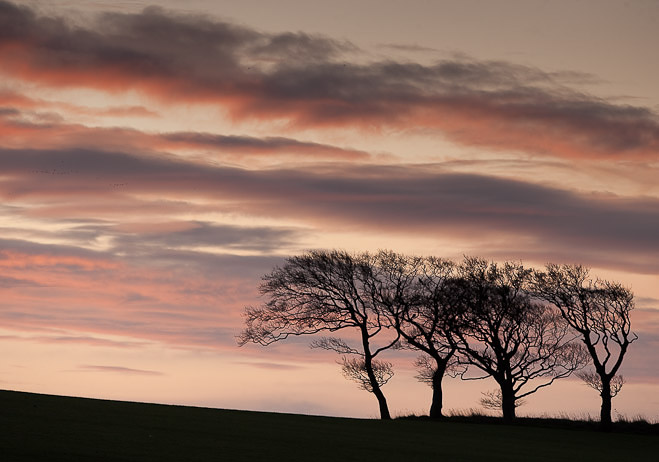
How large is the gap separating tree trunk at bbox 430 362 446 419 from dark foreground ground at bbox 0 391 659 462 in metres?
13.7

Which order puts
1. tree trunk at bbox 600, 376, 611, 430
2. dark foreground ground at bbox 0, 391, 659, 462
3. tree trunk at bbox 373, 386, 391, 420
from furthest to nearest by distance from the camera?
tree trunk at bbox 373, 386, 391, 420, tree trunk at bbox 600, 376, 611, 430, dark foreground ground at bbox 0, 391, 659, 462

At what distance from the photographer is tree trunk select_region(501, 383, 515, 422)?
66125mm

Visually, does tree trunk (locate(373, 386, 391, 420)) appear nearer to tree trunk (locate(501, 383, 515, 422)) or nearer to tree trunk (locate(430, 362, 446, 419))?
tree trunk (locate(430, 362, 446, 419))

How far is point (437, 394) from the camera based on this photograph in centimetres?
6581

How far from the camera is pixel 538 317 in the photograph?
67.8 m

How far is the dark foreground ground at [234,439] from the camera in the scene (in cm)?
2452

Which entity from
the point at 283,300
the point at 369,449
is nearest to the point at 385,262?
the point at 283,300

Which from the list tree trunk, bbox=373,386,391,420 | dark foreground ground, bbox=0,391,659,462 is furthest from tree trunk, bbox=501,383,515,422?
dark foreground ground, bbox=0,391,659,462

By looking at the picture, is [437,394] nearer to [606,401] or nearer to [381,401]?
[381,401]

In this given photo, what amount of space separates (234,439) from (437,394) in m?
37.6

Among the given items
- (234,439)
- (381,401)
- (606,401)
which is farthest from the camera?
(381,401)

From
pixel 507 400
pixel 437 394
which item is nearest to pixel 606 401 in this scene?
pixel 507 400

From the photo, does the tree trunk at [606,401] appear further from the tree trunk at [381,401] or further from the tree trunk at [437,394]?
the tree trunk at [381,401]

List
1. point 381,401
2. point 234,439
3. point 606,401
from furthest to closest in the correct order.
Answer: point 381,401
point 606,401
point 234,439
